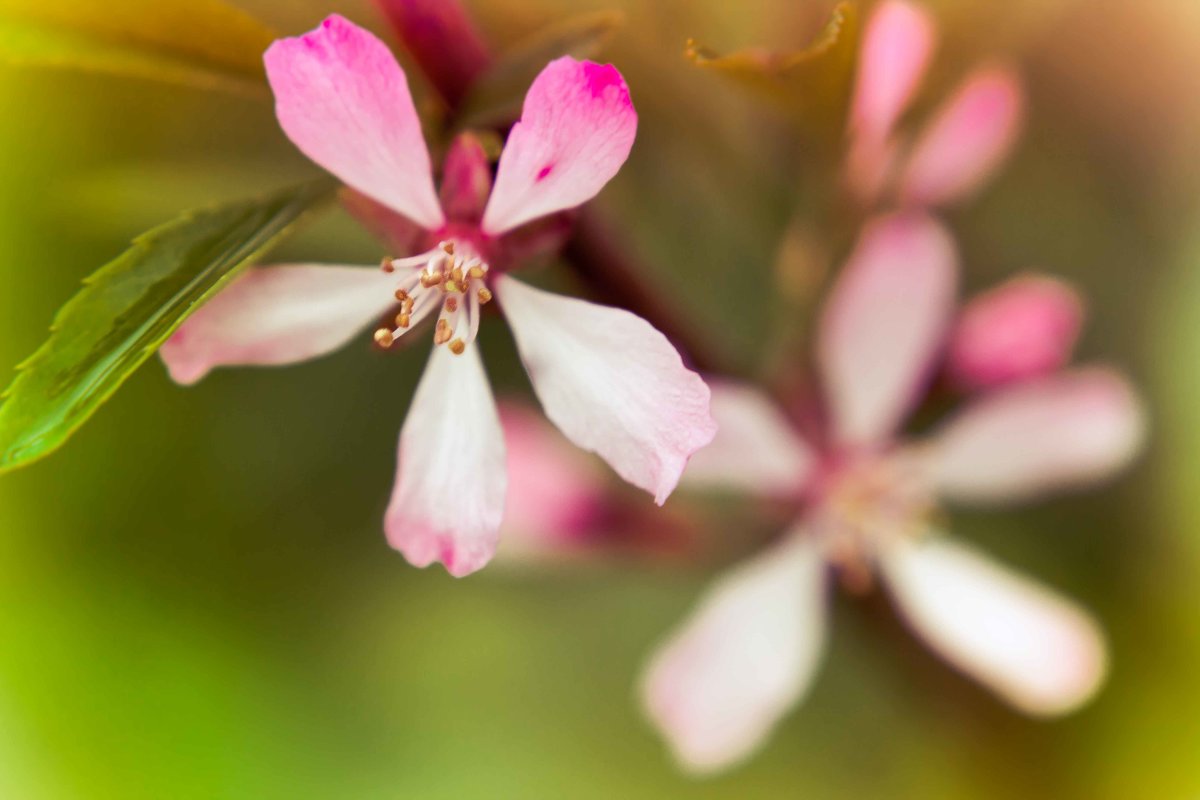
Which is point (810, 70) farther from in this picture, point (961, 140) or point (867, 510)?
point (867, 510)

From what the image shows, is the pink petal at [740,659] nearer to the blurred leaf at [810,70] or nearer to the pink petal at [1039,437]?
the pink petal at [1039,437]

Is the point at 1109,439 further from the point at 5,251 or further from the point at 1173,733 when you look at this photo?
the point at 5,251

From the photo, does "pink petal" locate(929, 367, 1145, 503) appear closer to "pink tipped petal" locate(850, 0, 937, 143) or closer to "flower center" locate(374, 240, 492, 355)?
"pink tipped petal" locate(850, 0, 937, 143)

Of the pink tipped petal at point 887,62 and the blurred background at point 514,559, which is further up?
the pink tipped petal at point 887,62

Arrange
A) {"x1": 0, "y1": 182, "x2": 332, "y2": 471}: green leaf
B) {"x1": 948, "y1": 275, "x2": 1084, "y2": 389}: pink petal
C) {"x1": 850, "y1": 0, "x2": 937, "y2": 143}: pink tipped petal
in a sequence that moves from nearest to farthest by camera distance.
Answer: {"x1": 0, "y1": 182, "x2": 332, "y2": 471}: green leaf → {"x1": 850, "y1": 0, "x2": 937, "y2": 143}: pink tipped petal → {"x1": 948, "y1": 275, "x2": 1084, "y2": 389}: pink petal

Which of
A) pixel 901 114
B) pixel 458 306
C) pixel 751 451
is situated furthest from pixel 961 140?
pixel 458 306

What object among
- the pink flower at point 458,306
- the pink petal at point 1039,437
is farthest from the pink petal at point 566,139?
the pink petal at point 1039,437

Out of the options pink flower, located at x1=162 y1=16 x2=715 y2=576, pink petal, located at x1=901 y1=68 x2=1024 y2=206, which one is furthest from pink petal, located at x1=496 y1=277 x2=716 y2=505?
pink petal, located at x1=901 y1=68 x2=1024 y2=206
